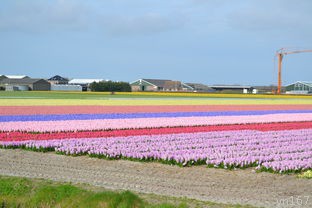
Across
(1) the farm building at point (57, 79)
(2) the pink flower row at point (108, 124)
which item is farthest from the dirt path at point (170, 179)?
(1) the farm building at point (57, 79)

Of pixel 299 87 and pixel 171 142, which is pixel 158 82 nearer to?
pixel 299 87

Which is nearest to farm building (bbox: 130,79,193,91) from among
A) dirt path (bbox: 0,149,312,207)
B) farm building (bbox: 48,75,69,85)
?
farm building (bbox: 48,75,69,85)

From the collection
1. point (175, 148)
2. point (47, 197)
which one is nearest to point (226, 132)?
point (175, 148)

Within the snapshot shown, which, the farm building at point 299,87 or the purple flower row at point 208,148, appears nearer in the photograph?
the purple flower row at point 208,148

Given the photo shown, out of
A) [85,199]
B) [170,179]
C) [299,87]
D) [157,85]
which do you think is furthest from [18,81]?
[85,199]

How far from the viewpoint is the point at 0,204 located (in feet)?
28.4

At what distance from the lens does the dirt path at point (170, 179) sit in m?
9.49

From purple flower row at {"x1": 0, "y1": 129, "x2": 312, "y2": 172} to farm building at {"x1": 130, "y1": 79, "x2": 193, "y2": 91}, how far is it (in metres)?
110

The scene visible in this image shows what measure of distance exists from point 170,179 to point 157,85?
12179 cm

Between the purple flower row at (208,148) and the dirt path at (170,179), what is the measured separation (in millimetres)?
456

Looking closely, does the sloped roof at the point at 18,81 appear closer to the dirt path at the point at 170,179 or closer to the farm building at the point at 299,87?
the farm building at the point at 299,87

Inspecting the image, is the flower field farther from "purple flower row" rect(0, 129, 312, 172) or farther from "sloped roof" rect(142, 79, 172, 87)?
"sloped roof" rect(142, 79, 172, 87)

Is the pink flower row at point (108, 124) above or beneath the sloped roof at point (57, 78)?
beneath

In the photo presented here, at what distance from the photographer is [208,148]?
1477 centimetres
